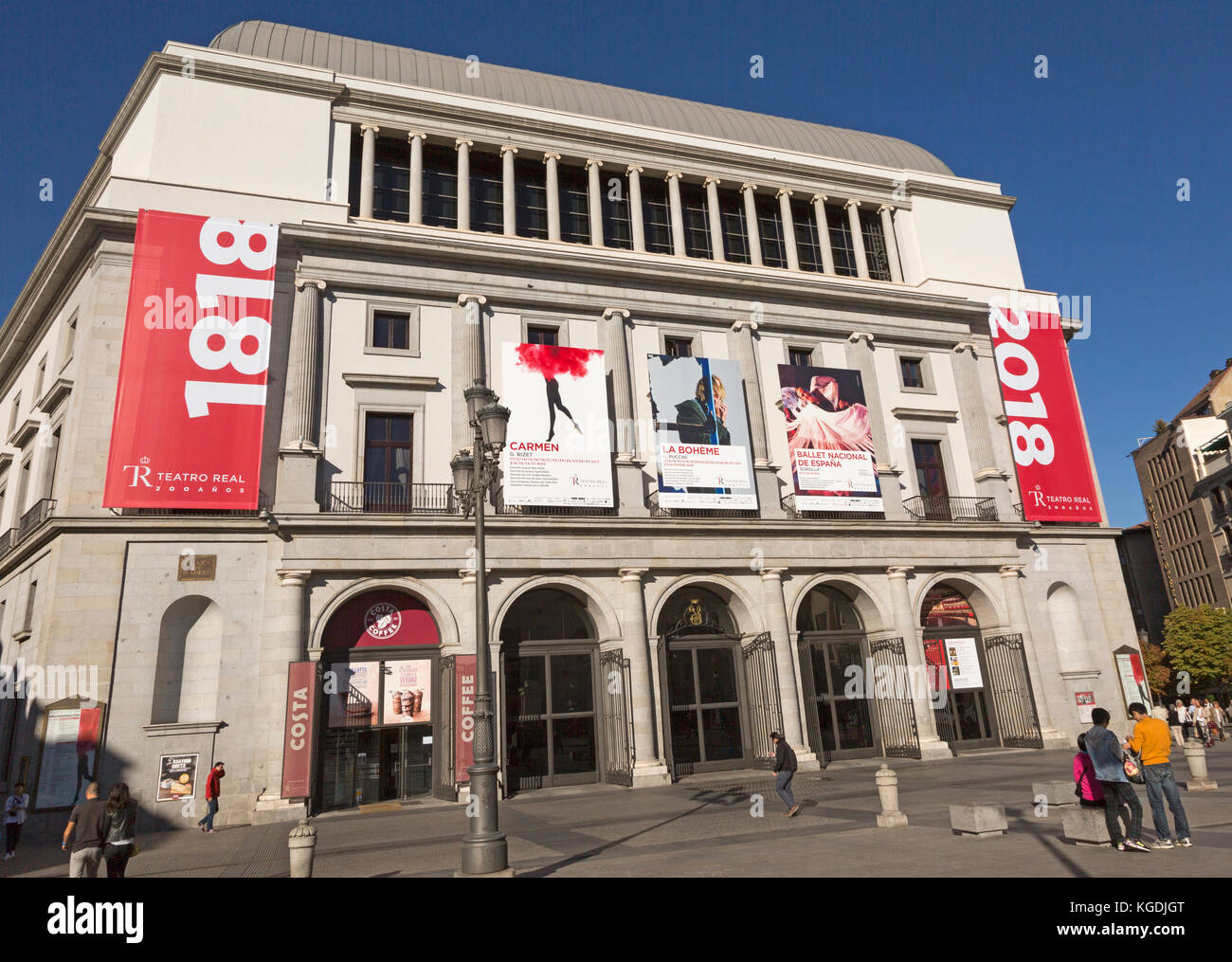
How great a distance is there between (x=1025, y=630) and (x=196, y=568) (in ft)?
82.0

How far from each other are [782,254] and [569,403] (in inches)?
476

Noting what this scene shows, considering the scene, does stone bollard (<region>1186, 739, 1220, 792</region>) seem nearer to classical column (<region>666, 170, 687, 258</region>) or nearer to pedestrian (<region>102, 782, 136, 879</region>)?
pedestrian (<region>102, 782, 136, 879</region>)

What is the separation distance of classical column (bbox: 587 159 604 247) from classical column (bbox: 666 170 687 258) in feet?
8.26

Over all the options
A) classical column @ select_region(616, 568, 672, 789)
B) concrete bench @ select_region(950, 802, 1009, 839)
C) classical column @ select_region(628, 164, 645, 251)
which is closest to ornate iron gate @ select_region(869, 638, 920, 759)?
classical column @ select_region(616, 568, 672, 789)

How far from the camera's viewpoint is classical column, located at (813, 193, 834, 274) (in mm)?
30625

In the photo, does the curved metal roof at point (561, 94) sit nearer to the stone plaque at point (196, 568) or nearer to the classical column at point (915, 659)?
the stone plaque at point (196, 568)

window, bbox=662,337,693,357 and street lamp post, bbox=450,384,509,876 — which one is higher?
window, bbox=662,337,693,357

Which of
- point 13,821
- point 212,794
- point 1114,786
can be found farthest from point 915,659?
point 13,821

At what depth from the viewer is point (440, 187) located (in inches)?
1086

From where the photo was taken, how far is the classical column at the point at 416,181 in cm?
2628

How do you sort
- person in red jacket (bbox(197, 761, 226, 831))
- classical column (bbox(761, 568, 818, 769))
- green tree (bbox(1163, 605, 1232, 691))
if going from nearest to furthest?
person in red jacket (bbox(197, 761, 226, 831)) < classical column (bbox(761, 568, 818, 769)) < green tree (bbox(1163, 605, 1232, 691))

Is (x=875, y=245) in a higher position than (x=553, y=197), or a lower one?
higher

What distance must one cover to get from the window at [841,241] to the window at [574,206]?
376 inches

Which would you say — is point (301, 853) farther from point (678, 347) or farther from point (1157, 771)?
point (678, 347)
